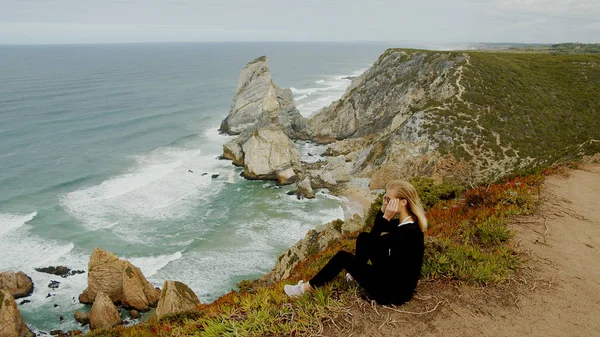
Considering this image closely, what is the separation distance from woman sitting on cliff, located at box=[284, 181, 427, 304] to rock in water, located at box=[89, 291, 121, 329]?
70.3 feet

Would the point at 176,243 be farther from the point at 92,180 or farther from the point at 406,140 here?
the point at 406,140

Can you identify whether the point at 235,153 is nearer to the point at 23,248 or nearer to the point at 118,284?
the point at 23,248

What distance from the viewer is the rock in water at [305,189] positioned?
132 feet

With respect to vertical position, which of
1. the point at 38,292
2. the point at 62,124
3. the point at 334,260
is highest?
the point at 334,260

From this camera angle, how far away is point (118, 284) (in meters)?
24.6

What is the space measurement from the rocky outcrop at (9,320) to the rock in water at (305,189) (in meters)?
26.1

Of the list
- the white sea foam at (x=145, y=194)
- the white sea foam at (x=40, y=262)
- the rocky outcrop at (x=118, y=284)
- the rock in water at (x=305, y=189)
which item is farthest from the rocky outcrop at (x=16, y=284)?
the rock in water at (x=305, y=189)

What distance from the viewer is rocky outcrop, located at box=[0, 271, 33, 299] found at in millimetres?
25422

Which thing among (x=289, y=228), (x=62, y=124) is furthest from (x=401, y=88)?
(x=62, y=124)

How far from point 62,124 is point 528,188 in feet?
249

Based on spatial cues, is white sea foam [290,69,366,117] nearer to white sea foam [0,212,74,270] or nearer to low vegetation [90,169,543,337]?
white sea foam [0,212,74,270]

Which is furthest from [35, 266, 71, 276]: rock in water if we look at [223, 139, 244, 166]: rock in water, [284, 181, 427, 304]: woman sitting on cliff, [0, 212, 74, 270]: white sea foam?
[284, 181, 427, 304]: woman sitting on cliff

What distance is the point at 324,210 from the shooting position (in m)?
37.3

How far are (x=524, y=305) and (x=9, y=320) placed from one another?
26.1m
